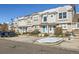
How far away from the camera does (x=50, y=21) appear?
7438mm

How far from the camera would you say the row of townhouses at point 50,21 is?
7270 mm

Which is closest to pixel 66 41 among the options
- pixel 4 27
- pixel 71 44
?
pixel 71 44

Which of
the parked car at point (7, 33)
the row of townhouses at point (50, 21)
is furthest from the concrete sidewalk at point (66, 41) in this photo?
the row of townhouses at point (50, 21)

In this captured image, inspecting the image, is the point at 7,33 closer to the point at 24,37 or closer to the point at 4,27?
the point at 4,27

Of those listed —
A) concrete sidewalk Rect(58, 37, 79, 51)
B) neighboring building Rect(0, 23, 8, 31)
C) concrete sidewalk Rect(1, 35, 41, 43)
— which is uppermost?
neighboring building Rect(0, 23, 8, 31)

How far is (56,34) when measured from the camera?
7.24m

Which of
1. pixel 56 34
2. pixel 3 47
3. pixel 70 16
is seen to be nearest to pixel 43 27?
pixel 56 34

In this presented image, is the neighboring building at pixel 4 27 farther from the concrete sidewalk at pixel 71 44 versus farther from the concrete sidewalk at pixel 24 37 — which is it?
the concrete sidewalk at pixel 71 44

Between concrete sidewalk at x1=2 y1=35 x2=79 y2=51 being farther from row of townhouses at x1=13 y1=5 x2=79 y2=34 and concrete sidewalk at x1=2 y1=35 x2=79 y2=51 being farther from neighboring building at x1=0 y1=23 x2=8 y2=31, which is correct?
neighboring building at x1=0 y1=23 x2=8 y2=31

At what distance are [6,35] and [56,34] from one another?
69.1 inches

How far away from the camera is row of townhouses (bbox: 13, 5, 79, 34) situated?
7.27 meters

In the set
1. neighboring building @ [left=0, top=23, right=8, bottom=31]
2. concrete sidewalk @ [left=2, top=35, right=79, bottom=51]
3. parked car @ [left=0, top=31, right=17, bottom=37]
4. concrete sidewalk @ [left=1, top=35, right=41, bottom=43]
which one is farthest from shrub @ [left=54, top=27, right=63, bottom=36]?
neighboring building @ [left=0, top=23, right=8, bottom=31]

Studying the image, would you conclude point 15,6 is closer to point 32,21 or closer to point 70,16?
point 32,21
